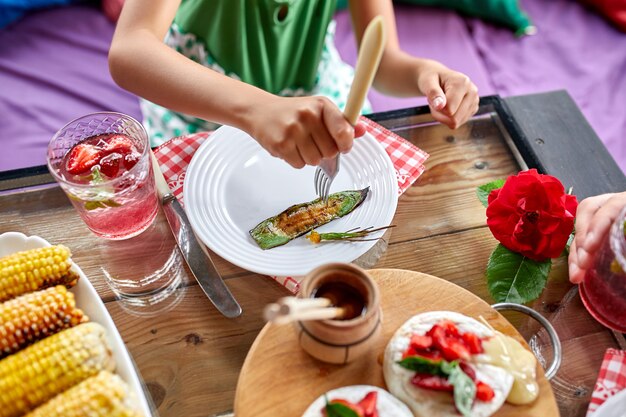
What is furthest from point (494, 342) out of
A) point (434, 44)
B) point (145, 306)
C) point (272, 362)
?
point (434, 44)

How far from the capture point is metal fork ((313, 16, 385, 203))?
0.64 m

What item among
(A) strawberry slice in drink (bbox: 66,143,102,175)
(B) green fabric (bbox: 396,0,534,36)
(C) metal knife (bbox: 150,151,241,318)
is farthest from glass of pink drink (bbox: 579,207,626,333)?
(B) green fabric (bbox: 396,0,534,36)

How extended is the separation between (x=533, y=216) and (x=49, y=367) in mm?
698

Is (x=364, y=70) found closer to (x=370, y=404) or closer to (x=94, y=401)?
(x=370, y=404)

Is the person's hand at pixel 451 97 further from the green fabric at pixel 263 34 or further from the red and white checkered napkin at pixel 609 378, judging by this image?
the red and white checkered napkin at pixel 609 378

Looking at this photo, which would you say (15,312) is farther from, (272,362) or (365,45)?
(365,45)

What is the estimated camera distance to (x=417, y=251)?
38.0 inches

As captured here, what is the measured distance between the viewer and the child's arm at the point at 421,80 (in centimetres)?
108

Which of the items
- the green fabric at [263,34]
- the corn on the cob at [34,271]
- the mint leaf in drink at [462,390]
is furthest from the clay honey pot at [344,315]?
the green fabric at [263,34]

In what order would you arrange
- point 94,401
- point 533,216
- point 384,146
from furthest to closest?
point 384,146 → point 533,216 → point 94,401

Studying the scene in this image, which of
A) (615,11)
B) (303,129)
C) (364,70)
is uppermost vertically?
(364,70)

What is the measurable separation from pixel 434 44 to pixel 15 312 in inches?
58.1

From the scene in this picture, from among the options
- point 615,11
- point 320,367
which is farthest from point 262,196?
point 615,11

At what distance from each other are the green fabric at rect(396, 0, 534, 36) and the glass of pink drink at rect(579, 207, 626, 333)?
1.21 meters
